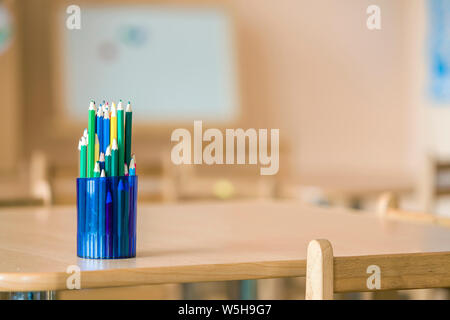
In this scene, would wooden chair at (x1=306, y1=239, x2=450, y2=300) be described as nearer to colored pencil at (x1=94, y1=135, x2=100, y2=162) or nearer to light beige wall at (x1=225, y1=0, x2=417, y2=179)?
colored pencil at (x1=94, y1=135, x2=100, y2=162)

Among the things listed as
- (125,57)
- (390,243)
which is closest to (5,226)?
(390,243)

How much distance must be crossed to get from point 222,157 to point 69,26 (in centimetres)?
134

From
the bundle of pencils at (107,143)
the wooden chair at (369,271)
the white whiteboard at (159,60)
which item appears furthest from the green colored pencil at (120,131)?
the white whiteboard at (159,60)

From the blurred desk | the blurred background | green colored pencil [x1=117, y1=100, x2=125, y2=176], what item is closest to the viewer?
green colored pencil [x1=117, y1=100, x2=125, y2=176]

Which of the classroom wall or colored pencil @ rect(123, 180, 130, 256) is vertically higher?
the classroom wall

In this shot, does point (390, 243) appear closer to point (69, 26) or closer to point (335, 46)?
point (69, 26)

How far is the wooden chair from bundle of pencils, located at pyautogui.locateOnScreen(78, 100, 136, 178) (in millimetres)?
317

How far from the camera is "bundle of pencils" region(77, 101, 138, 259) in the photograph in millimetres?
1111

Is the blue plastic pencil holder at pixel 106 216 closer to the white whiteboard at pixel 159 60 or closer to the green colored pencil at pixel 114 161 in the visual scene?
the green colored pencil at pixel 114 161

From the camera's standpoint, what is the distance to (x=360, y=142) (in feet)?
19.4

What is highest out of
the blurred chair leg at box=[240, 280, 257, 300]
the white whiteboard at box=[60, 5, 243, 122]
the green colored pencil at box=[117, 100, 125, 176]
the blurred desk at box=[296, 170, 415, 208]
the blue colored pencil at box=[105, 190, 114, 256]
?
the white whiteboard at box=[60, 5, 243, 122]

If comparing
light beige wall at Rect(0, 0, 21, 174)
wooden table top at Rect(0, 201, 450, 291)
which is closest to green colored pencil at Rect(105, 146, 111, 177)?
wooden table top at Rect(0, 201, 450, 291)

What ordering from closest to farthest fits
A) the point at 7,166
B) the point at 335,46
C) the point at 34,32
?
the point at 7,166 < the point at 34,32 < the point at 335,46

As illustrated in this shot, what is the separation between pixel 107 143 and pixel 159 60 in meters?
4.26
